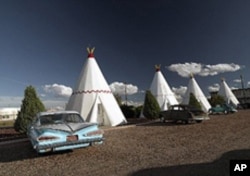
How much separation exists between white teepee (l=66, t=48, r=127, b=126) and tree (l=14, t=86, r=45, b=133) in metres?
3.33

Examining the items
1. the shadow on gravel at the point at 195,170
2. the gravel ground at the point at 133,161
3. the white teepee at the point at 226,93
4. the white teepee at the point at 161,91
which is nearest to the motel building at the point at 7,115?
the white teepee at the point at 161,91

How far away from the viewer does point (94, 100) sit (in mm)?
16203

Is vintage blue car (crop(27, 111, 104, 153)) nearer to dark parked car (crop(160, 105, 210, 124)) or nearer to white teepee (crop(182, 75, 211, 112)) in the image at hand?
dark parked car (crop(160, 105, 210, 124))

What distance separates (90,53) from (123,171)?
13.7 m

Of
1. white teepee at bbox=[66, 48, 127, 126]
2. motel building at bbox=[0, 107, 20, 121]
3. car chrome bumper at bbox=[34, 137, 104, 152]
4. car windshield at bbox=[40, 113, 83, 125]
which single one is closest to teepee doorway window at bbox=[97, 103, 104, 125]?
white teepee at bbox=[66, 48, 127, 126]

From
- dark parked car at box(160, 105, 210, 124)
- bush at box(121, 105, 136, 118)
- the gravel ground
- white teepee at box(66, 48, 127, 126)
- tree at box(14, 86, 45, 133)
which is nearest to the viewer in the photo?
the gravel ground

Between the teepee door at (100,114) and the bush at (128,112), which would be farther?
the bush at (128,112)

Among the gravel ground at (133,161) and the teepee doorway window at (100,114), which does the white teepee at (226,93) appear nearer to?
the teepee doorway window at (100,114)

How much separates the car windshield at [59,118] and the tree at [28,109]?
5368 mm

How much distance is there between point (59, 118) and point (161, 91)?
18.4 meters

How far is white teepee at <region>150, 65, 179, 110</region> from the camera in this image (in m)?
24.6

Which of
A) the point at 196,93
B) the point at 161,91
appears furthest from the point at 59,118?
the point at 196,93

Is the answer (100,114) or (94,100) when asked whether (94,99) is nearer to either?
(94,100)

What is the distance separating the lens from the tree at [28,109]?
491 inches
